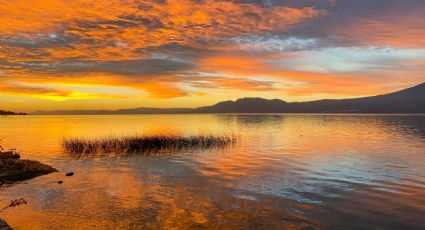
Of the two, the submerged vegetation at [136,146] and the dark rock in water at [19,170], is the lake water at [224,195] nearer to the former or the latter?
the dark rock in water at [19,170]

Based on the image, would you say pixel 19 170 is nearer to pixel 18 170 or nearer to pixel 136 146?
pixel 18 170

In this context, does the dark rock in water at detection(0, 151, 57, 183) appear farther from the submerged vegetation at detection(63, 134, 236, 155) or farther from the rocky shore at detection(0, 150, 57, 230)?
the submerged vegetation at detection(63, 134, 236, 155)

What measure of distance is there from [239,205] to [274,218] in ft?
9.73

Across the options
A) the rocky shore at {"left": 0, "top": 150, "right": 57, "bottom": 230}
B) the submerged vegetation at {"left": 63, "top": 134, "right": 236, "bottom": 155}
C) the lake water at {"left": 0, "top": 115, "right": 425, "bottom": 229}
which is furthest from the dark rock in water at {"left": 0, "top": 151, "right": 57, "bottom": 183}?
the submerged vegetation at {"left": 63, "top": 134, "right": 236, "bottom": 155}

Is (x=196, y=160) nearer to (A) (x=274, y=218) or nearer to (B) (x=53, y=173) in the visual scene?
(B) (x=53, y=173)

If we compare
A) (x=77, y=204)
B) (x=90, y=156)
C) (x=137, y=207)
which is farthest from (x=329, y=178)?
(x=90, y=156)

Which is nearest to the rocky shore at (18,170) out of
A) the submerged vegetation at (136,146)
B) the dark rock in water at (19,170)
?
the dark rock in water at (19,170)

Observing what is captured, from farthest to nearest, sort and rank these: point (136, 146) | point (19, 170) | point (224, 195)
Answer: point (136, 146) → point (19, 170) → point (224, 195)

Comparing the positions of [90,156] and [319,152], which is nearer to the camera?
[90,156]

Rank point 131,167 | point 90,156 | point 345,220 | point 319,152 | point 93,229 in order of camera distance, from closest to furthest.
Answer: point 93,229 < point 345,220 < point 131,167 < point 90,156 < point 319,152

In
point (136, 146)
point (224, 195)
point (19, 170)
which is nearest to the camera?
point (224, 195)

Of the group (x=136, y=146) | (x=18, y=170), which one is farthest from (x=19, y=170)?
(x=136, y=146)

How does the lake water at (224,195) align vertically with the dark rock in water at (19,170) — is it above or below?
below

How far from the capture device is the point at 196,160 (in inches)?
1638
